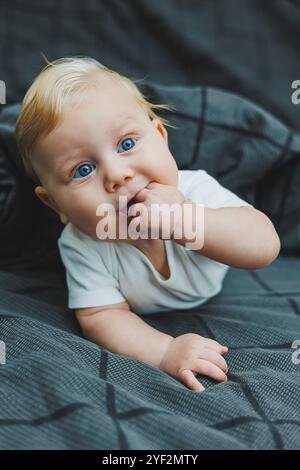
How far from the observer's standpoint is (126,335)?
897 millimetres

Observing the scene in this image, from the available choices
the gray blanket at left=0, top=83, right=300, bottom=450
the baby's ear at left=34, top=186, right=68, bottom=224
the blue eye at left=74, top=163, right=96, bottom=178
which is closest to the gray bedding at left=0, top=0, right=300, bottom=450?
the gray blanket at left=0, top=83, right=300, bottom=450

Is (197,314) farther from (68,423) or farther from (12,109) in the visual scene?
(12,109)

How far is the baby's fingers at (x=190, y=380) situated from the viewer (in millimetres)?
796

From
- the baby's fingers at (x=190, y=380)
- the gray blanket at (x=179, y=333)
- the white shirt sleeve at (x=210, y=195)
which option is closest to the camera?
the gray blanket at (x=179, y=333)

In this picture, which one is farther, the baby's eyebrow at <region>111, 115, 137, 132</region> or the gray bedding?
the baby's eyebrow at <region>111, 115, 137, 132</region>

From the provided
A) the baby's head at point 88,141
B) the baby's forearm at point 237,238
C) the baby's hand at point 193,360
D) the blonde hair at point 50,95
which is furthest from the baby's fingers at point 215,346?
the blonde hair at point 50,95

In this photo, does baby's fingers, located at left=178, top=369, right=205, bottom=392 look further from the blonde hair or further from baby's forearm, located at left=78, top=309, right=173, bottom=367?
the blonde hair

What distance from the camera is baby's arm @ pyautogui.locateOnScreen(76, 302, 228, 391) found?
0.82 meters

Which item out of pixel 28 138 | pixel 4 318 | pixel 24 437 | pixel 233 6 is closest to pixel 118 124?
pixel 28 138

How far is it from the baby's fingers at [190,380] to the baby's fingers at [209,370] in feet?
0.04

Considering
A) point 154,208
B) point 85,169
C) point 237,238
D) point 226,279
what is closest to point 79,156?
point 85,169

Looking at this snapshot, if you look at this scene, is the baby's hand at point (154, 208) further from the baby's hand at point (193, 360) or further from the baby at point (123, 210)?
the baby's hand at point (193, 360)

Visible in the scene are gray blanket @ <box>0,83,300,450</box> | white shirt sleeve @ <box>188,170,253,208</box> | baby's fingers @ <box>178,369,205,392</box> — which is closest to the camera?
gray blanket @ <box>0,83,300,450</box>

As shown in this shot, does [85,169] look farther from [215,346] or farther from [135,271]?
[215,346]
